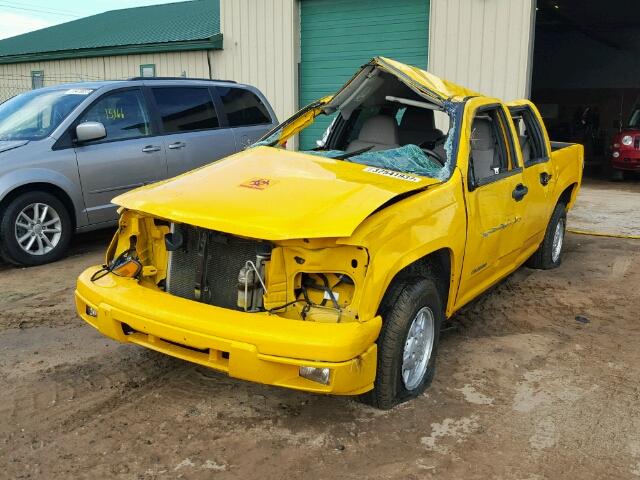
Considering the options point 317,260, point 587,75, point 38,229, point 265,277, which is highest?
point 587,75

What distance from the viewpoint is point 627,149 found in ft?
47.9

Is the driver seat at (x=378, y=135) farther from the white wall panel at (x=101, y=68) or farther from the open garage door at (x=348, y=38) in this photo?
the white wall panel at (x=101, y=68)

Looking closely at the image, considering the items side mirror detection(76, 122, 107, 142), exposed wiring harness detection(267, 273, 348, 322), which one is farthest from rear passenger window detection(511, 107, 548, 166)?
side mirror detection(76, 122, 107, 142)

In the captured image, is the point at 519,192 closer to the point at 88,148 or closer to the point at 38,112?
the point at 88,148

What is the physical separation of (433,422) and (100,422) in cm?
180

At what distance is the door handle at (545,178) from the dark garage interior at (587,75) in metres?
16.6

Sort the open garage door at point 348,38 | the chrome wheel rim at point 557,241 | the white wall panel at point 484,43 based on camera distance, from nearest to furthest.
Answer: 1. the chrome wheel rim at point 557,241
2. the white wall panel at point 484,43
3. the open garage door at point 348,38

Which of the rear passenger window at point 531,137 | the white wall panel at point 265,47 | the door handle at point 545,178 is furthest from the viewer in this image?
the white wall panel at point 265,47

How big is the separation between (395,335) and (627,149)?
1344 cm

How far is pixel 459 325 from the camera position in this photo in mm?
4953

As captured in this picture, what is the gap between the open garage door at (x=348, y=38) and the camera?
12250mm

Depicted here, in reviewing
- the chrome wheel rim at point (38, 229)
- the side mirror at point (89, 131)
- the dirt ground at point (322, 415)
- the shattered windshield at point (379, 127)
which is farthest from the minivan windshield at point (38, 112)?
the shattered windshield at point (379, 127)

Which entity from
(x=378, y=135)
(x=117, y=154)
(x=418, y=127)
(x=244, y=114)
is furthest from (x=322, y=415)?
(x=244, y=114)

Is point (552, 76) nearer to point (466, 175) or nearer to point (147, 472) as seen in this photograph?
point (466, 175)
